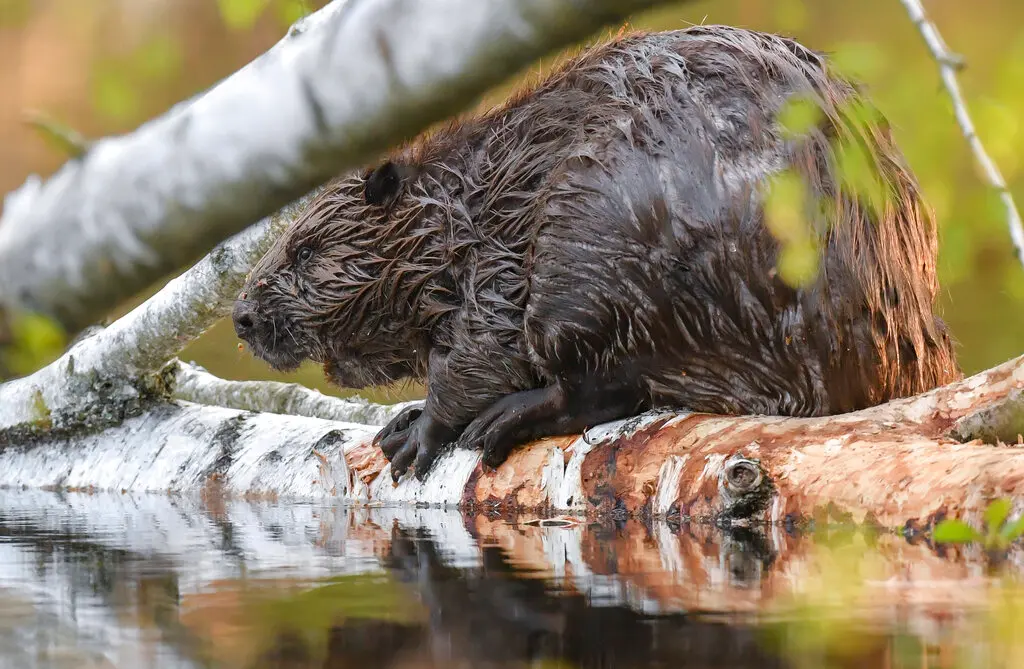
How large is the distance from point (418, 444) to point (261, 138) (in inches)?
81.1

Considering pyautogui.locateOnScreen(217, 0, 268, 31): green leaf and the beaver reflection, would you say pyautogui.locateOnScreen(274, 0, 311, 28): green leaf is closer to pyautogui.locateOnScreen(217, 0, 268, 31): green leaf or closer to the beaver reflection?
pyautogui.locateOnScreen(217, 0, 268, 31): green leaf

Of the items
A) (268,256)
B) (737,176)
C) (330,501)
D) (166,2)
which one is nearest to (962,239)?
(166,2)

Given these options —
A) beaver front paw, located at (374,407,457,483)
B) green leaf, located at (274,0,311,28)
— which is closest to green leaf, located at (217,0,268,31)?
green leaf, located at (274,0,311,28)

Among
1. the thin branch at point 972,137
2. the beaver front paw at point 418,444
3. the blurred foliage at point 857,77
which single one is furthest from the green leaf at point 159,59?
the beaver front paw at point 418,444

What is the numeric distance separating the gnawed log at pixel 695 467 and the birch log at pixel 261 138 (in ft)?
4.07

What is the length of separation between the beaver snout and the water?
1038 millimetres

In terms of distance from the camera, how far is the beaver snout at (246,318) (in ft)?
11.3

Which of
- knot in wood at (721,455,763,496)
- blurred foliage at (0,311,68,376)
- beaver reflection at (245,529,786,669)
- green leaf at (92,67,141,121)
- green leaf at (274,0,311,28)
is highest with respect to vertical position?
green leaf at (274,0,311,28)

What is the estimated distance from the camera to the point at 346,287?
328 centimetres

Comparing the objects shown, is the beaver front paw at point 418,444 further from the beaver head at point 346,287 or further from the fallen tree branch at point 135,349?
the fallen tree branch at point 135,349

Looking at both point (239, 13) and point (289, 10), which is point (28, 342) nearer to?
point (239, 13)

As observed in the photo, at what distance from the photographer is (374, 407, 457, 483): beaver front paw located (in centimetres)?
298

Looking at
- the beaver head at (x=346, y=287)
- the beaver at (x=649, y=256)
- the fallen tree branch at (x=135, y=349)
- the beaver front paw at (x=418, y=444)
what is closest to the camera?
the beaver at (x=649, y=256)

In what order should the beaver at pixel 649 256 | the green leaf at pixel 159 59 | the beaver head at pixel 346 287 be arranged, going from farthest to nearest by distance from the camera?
1. the beaver head at pixel 346 287
2. the beaver at pixel 649 256
3. the green leaf at pixel 159 59
